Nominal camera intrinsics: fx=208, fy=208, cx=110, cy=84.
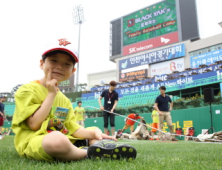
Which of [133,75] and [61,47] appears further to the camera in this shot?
[133,75]

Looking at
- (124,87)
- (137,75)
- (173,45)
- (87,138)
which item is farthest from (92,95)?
(87,138)

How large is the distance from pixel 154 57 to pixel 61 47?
3195cm

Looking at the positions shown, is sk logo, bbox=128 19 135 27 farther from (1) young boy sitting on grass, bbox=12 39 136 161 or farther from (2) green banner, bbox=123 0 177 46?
(1) young boy sitting on grass, bbox=12 39 136 161

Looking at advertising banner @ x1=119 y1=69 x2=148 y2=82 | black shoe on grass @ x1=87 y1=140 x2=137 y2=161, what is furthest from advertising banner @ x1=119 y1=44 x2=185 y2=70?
black shoe on grass @ x1=87 y1=140 x2=137 y2=161

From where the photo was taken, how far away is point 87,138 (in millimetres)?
1800

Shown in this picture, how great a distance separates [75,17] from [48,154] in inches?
1464

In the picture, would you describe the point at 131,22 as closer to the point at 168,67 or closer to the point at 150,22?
the point at 150,22

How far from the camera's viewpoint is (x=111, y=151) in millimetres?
1379

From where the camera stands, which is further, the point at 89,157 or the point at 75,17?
the point at 75,17

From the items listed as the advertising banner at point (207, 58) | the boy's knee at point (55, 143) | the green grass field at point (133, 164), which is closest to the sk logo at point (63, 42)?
the boy's knee at point (55, 143)

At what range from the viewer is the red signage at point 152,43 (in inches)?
1232

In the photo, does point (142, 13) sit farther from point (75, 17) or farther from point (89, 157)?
point (89, 157)

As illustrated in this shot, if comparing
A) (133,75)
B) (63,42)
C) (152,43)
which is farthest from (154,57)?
(63,42)

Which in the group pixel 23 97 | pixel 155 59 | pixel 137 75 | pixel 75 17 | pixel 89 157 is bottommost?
pixel 89 157
